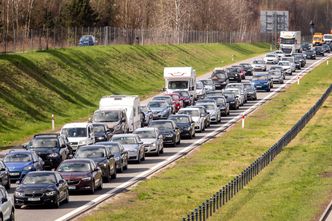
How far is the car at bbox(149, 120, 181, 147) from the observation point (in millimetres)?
55094

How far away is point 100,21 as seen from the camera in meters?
137

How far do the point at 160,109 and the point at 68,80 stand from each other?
17.0 metres

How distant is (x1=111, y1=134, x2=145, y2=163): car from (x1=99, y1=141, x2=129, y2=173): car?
187 centimetres

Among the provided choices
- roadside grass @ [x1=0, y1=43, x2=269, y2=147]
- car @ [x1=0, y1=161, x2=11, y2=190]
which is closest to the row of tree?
roadside grass @ [x1=0, y1=43, x2=269, y2=147]

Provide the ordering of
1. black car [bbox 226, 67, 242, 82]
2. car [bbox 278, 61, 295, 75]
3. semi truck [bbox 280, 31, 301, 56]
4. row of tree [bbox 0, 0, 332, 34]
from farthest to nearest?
semi truck [bbox 280, 31, 301, 56] < row of tree [bbox 0, 0, 332, 34] < car [bbox 278, 61, 295, 75] < black car [bbox 226, 67, 242, 82]

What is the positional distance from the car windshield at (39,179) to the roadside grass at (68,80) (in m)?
20.9

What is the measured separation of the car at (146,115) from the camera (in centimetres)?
6297

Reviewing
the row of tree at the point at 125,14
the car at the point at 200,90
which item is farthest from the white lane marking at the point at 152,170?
the row of tree at the point at 125,14

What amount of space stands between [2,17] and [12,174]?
215 ft

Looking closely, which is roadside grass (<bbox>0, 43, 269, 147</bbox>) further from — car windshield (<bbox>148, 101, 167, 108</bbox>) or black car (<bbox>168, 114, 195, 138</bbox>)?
black car (<bbox>168, 114, 195, 138</bbox>)

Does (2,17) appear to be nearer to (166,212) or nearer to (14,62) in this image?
(14,62)

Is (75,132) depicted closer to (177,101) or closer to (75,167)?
(75,167)

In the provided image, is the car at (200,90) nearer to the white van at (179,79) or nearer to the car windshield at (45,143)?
the white van at (179,79)

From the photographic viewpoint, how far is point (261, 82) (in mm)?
92000
